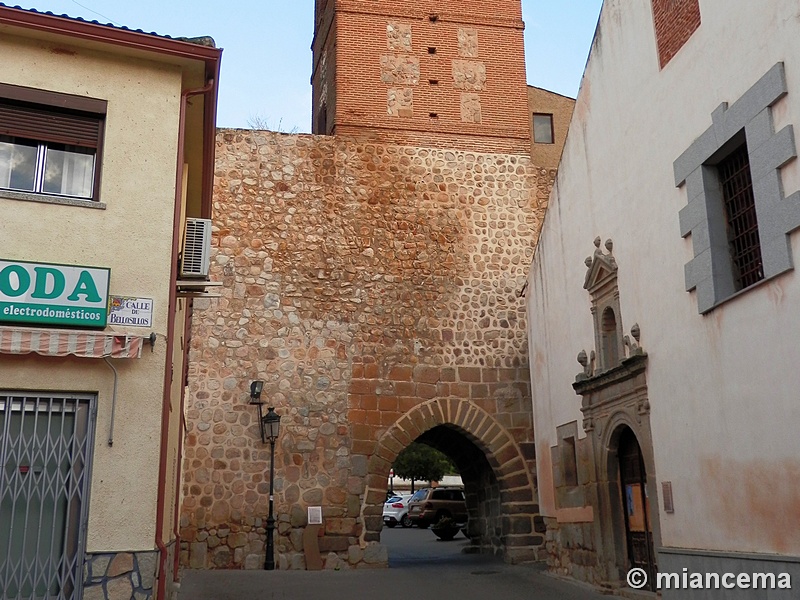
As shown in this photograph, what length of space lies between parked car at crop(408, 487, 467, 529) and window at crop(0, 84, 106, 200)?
17839mm

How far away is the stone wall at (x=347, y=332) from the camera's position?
13.2 m

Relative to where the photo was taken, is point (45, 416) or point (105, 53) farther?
point (105, 53)

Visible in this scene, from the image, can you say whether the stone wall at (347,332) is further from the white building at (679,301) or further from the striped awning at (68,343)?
the striped awning at (68,343)

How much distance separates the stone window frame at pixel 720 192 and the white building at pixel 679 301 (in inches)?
0.7

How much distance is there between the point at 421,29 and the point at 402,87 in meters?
1.36

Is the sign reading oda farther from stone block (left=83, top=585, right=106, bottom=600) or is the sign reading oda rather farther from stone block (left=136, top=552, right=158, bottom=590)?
stone block (left=83, top=585, right=106, bottom=600)

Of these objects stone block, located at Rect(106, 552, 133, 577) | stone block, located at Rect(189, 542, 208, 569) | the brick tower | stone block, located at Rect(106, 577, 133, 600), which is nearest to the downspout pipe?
stone block, located at Rect(106, 552, 133, 577)

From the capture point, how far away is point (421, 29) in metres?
16.0

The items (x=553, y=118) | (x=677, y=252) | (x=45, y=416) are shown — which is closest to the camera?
(x=45, y=416)

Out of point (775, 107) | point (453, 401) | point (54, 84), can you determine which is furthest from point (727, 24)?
point (453, 401)

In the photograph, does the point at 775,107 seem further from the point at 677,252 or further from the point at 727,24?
the point at 677,252

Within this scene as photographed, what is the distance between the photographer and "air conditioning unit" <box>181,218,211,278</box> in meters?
7.84

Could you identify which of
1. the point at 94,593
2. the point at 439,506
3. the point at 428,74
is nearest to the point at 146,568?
the point at 94,593

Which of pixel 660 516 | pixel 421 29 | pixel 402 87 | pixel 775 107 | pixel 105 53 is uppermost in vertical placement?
pixel 421 29
